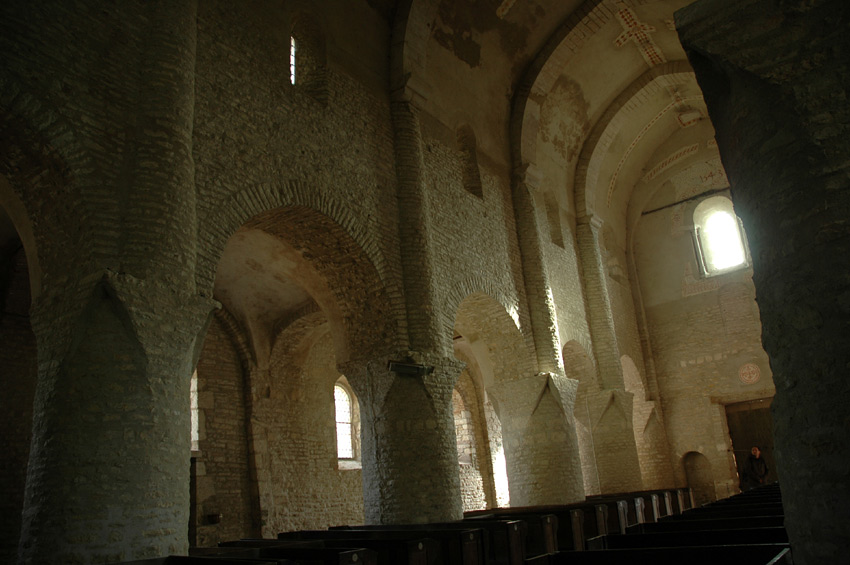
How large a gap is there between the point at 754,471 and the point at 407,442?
13.9 metres

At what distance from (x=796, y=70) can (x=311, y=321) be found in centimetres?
1206

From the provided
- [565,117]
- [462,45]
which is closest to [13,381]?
[462,45]

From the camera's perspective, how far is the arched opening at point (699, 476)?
19453 millimetres

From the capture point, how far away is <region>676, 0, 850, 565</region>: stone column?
2570mm

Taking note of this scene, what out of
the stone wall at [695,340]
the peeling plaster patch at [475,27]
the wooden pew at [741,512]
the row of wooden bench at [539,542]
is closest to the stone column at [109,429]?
the row of wooden bench at [539,542]

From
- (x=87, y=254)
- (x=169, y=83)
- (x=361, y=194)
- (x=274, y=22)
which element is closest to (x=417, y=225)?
(x=361, y=194)

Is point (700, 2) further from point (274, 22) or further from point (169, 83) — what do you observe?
point (274, 22)

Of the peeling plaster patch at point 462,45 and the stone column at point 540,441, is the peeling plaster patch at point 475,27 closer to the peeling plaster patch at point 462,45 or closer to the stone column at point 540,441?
the peeling plaster patch at point 462,45

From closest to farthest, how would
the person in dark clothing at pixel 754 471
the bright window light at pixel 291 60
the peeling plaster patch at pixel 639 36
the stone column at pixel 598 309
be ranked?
1. the bright window light at pixel 291 60
2. the peeling plaster patch at pixel 639 36
3. the stone column at pixel 598 309
4. the person in dark clothing at pixel 754 471

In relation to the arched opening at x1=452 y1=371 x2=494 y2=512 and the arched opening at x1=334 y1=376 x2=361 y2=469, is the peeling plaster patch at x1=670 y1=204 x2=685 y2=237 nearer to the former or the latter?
the arched opening at x1=452 y1=371 x2=494 y2=512

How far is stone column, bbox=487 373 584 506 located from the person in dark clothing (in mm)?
8482

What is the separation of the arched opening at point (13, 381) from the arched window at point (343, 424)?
22.8 feet

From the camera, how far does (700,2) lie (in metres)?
3.26

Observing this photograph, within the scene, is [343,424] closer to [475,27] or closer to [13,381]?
[13,381]
